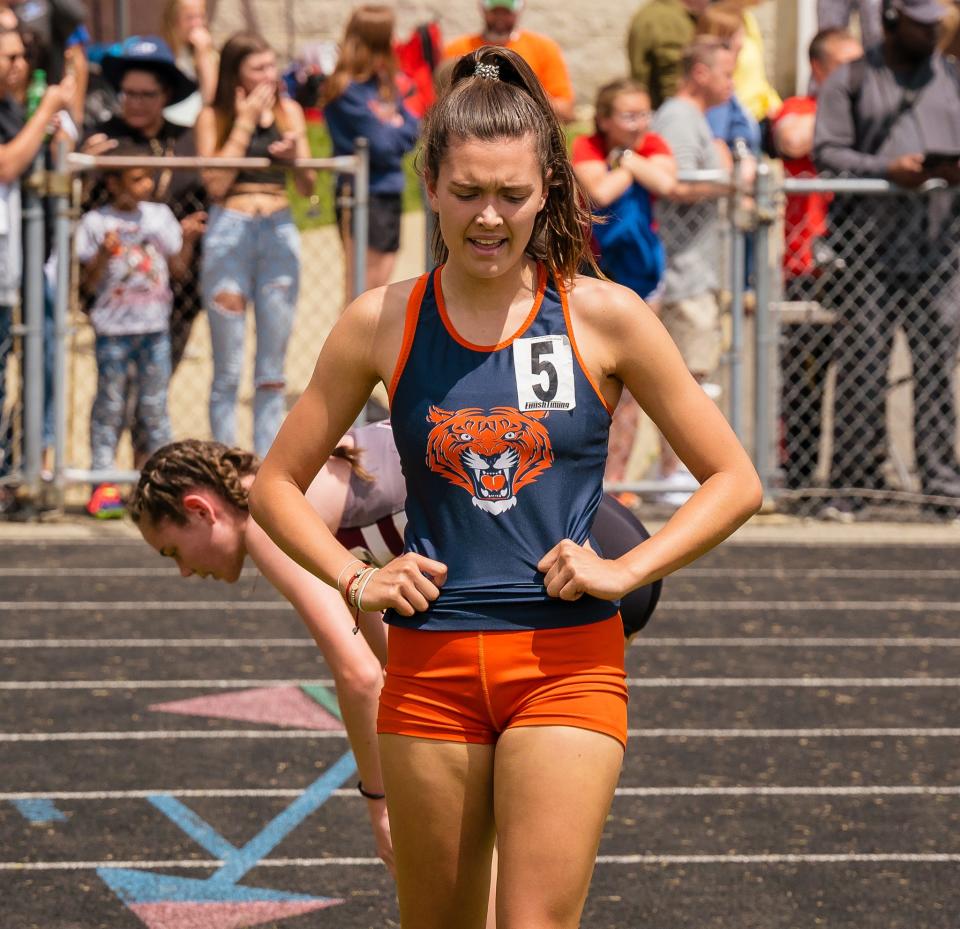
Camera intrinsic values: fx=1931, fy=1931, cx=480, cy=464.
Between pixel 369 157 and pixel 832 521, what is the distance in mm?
3257

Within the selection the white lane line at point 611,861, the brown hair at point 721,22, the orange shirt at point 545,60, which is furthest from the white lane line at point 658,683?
the brown hair at point 721,22

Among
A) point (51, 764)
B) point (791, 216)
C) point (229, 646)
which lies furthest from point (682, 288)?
point (51, 764)

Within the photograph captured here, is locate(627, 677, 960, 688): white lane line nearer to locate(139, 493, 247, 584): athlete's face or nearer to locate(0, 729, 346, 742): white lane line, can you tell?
locate(0, 729, 346, 742): white lane line

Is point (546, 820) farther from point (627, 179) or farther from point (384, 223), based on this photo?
point (384, 223)

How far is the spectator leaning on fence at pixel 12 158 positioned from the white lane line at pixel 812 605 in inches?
147

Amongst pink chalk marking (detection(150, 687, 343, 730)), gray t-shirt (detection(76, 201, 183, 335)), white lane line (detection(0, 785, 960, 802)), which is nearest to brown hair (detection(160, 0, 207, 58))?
gray t-shirt (detection(76, 201, 183, 335))

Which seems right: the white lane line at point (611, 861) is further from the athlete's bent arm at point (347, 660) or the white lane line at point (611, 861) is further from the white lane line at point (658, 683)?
the white lane line at point (658, 683)

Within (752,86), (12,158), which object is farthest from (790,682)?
(752,86)

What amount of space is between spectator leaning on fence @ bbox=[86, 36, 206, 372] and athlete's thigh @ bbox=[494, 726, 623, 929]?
7.30m

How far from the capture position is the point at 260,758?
645 cm

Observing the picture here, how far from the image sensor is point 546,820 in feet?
10.4

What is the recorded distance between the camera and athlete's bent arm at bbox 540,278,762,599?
3.25m

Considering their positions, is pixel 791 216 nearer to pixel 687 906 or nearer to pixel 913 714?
pixel 913 714

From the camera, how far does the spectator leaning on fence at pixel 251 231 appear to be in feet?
32.6
